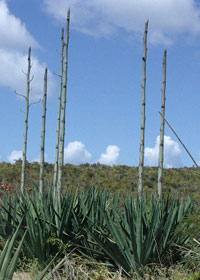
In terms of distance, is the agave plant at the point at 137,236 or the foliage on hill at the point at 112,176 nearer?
the agave plant at the point at 137,236

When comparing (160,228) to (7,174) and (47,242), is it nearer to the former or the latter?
(47,242)

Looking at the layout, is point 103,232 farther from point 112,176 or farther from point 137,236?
point 112,176

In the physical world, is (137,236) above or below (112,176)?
below

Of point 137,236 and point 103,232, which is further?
point 103,232

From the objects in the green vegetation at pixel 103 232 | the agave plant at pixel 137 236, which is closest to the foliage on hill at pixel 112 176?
the green vegetation at pixel 103 232

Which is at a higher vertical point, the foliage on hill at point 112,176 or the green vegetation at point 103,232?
the foliage on hill at point 112,176

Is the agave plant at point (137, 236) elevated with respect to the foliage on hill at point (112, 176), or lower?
lower

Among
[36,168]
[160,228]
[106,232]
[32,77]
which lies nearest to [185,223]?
[160,228]

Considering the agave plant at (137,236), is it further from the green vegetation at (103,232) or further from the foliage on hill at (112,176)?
the foliage on hill at (112,176)

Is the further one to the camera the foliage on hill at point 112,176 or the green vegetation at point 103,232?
the foliage on hill at point 112,176

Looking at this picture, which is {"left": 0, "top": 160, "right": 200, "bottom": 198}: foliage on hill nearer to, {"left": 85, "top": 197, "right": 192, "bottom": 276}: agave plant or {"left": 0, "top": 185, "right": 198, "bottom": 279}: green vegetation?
→ {"left": 0, "top": 185, "right": 198, "bottom": 279}: green vegetation

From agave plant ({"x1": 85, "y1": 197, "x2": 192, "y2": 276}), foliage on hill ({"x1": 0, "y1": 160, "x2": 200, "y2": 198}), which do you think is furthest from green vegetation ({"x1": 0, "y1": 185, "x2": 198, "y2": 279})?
foliage on hill ({"x1": 0, "y1": 160, "x2": 200, "y2": 198})

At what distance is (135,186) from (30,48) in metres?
12.4

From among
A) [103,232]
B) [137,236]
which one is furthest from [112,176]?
[137,236]
